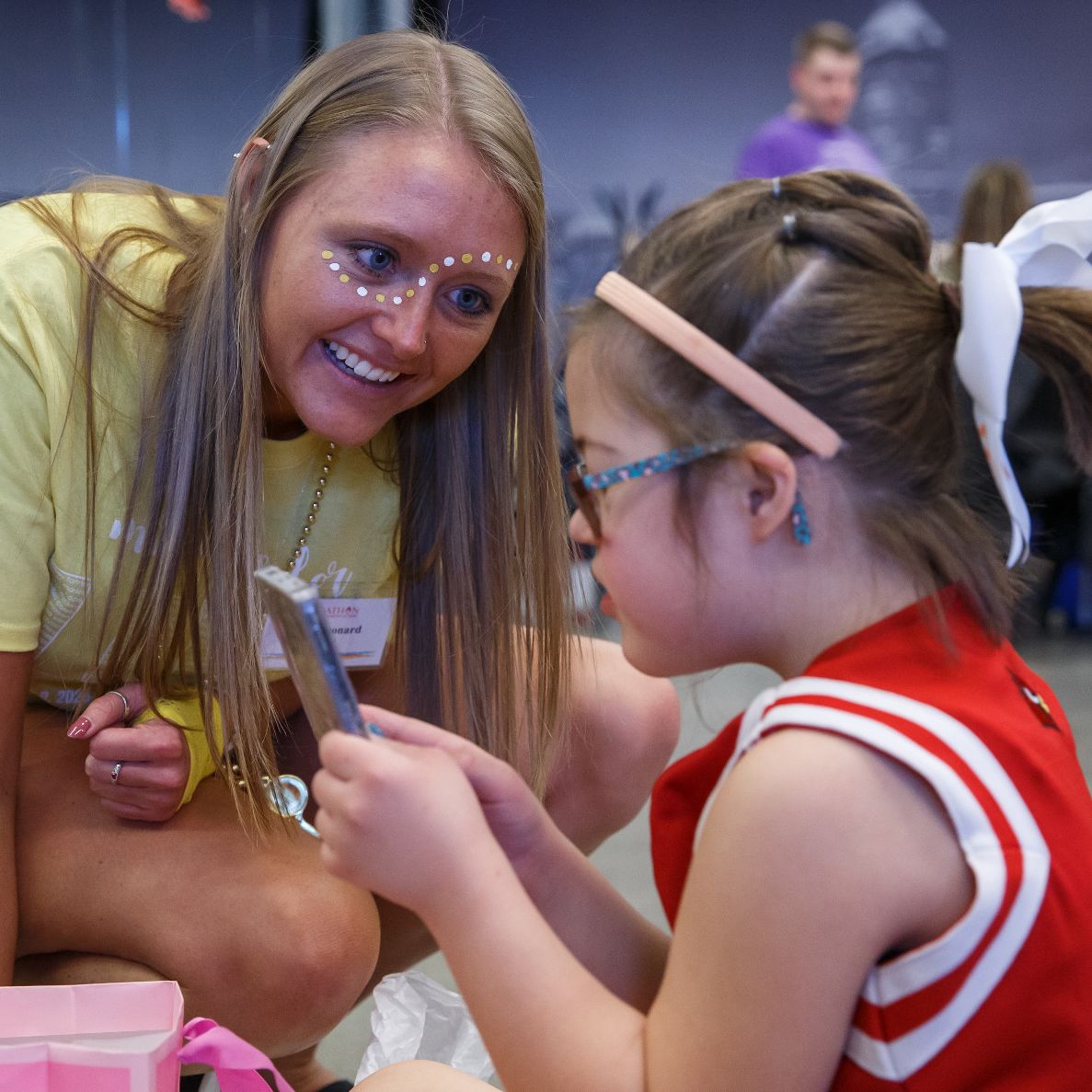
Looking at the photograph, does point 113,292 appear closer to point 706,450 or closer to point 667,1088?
point 706,450

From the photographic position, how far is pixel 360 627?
1529mm

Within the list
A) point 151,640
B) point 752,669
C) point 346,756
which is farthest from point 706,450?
point 752,669

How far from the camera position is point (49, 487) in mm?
1350

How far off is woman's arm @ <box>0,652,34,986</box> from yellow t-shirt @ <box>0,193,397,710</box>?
2cm

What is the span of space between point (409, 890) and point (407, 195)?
686 mm

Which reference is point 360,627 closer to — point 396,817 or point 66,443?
point 66,443

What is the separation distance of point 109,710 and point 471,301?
0.53 metres

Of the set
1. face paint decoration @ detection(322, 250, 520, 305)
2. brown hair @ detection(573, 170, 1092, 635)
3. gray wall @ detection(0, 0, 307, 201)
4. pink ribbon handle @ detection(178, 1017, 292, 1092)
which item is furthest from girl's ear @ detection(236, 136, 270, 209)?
gray wall @ detection(0, 0, 307, 201)

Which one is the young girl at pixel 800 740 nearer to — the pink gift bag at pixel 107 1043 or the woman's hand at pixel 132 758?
the pink gift bag at pixel 107 1043

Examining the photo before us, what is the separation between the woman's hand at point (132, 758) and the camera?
4.37 ft

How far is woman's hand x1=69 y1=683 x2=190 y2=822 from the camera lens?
1.33 meters

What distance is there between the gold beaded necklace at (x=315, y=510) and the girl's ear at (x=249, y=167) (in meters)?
0.30

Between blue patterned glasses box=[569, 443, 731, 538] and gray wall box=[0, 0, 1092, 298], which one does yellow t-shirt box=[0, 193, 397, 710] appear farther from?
gray wall box=[0, 0, 1092, 298]

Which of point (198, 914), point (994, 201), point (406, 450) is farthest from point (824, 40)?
point (198, 914)
